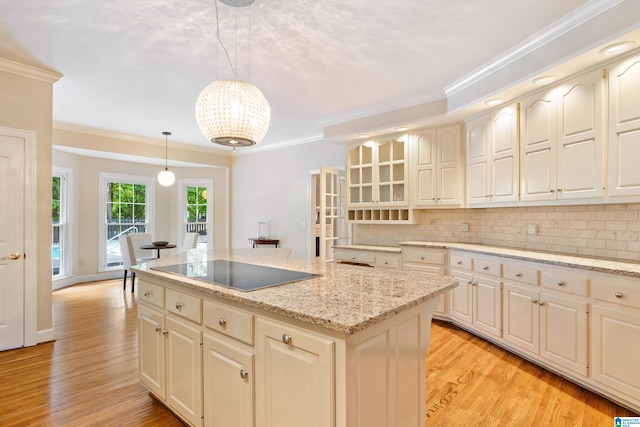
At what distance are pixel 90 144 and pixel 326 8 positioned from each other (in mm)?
4819

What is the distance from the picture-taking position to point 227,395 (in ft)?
5.23

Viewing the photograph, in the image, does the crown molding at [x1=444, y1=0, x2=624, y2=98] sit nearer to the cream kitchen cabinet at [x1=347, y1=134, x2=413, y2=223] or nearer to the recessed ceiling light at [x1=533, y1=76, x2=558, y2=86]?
the recessed ceiling light at [x1=533, y1=76, x2=558, y2=86]

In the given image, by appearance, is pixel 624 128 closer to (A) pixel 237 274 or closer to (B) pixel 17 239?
(A) pixel 237 274

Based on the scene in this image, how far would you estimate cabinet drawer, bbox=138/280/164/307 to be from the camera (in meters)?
2.04

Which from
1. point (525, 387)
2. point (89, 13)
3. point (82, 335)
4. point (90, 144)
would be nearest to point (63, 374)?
point (82, 335)

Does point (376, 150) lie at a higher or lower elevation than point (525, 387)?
higher

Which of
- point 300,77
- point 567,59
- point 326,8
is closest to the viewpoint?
point 326,8

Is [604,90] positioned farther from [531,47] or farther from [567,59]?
[531,47]

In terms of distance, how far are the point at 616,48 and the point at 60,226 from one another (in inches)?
295

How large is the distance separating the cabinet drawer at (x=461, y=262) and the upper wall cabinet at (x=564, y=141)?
80 cm

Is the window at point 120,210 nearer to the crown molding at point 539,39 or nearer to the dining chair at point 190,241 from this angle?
the dining chair at point 190,241

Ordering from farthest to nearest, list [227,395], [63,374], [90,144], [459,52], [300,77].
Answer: [90,144] → [300,77] → [459,52] → [63,374] → [227,395]

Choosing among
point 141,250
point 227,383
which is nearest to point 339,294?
point 227,383

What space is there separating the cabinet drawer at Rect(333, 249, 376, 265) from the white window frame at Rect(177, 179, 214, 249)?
3.59 meters
